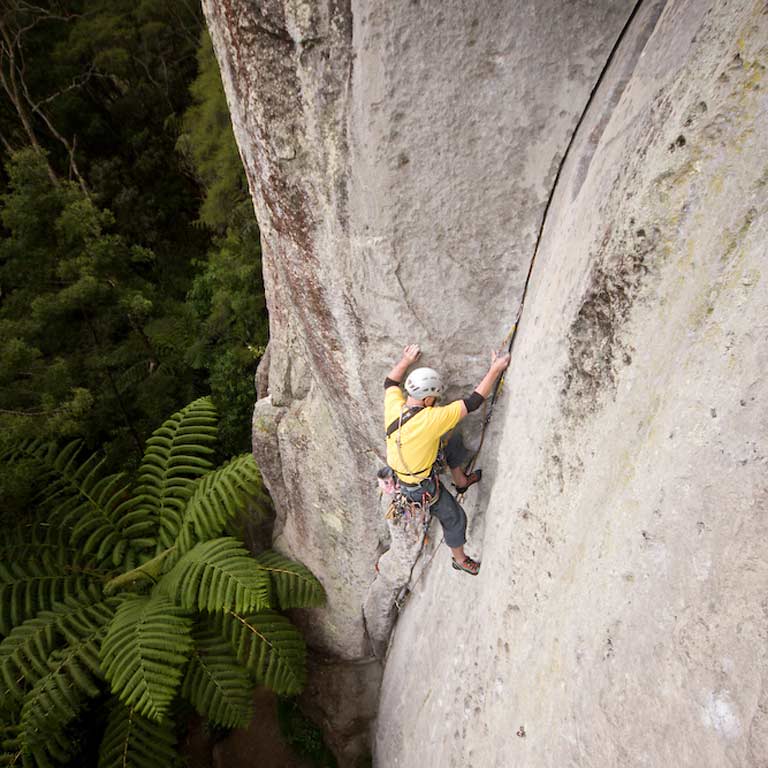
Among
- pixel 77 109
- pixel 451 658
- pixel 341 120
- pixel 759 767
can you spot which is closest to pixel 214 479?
pixel 451 658

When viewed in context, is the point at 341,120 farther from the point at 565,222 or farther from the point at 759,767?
the point at 759,767

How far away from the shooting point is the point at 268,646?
4.89 metres

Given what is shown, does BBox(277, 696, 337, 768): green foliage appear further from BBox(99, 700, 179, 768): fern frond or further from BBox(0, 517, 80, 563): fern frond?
BBox(0, 517, 80, 563): fern frond

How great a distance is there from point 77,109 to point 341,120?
12.8 m

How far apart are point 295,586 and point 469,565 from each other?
248cm

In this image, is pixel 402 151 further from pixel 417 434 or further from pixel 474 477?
pixel 474 477

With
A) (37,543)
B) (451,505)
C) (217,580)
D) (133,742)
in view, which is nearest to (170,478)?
(37,543)

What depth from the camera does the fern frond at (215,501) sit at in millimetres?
5320

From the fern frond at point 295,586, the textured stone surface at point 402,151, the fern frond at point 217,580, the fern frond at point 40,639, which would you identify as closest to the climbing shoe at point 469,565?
the textured stone surface at point 402,151

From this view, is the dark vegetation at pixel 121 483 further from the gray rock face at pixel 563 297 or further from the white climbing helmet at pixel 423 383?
the white climbing helmet at pixel 423 383

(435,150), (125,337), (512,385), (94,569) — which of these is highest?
(435,150)

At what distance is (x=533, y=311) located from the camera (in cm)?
280

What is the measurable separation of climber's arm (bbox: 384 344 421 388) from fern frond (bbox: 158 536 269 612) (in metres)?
2.23

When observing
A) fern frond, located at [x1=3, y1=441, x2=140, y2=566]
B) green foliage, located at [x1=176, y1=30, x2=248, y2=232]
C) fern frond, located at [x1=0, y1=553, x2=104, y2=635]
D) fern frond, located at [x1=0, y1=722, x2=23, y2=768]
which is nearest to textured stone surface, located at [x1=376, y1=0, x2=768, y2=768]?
fern frond, located at [x1=0, y1=722, x2=23, y2=768]
